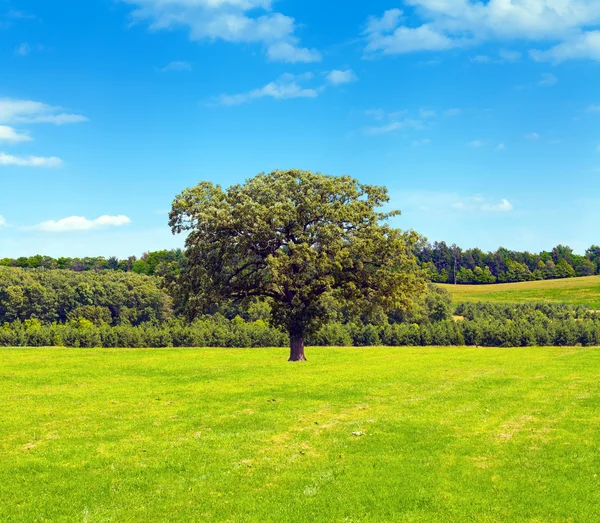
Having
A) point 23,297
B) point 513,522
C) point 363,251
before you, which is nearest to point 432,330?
point 363,251

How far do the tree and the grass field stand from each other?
12249 cm

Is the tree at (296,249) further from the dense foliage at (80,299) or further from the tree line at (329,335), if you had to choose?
the dense foliage at (80,299)

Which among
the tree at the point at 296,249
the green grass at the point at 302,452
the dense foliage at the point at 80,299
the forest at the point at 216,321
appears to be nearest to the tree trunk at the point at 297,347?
the tree at the point at 296,249

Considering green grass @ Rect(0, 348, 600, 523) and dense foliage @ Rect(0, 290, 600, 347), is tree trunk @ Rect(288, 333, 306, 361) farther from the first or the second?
dense foliage @ Rect(0, 290, 600, 347)

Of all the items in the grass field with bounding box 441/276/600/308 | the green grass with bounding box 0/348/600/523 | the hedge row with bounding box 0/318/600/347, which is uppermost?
the grass field with bounding box 441/276/600/308

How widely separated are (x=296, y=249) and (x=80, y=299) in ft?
345

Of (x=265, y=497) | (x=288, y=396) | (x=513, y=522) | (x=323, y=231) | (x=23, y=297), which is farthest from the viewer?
(x=23, y=297)

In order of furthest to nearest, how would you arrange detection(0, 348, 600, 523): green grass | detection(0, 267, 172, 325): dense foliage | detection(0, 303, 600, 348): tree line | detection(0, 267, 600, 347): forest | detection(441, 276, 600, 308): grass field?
1. detection(441, 276, 600, 308): grass field
2. detection(0, 267, 172, 325): dense foliage
3. detection(0, 267, 600, 347): forest
4. detection(0, 303, 600, 348): tree line
5. detection(0, 348, 600, 523): green grass

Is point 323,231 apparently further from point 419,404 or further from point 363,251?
point 419,404

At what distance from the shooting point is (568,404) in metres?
22.3

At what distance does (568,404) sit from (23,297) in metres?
127

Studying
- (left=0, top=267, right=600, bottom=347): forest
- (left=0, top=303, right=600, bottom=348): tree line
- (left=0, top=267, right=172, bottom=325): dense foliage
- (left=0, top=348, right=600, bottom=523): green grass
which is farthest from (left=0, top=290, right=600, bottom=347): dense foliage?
(left=0, top=348, right=600, bottom=523): green grass

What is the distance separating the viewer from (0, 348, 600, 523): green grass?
11.6 m

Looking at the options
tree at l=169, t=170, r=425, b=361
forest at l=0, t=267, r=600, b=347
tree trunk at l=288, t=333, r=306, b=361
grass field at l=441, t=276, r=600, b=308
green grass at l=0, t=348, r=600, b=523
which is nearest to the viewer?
green grass at l=0, t=348, r=600, b=523
